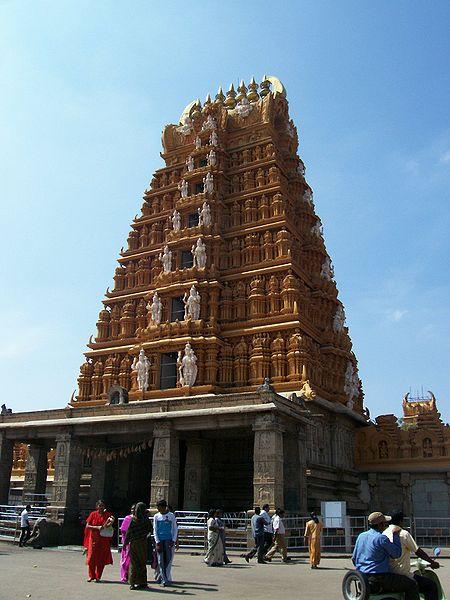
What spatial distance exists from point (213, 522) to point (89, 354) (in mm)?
23270

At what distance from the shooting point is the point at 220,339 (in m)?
34.1

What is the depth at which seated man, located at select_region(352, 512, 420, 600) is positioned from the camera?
771 centimetres

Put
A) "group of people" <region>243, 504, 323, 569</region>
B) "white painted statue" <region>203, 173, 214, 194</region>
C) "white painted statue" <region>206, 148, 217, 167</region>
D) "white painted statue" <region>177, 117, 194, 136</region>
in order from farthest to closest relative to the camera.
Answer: "white painted statue" <region>177, 117, 194, 136</region> → "white painted statue" <region>206, 148, 217, 167</region> → "white painted statue" <region>203, 173, 214, 194</region> → "group of people" <region>243, 504, 323, 569</region>

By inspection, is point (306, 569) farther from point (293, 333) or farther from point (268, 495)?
point (293, 333)

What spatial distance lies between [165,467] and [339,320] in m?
17.4

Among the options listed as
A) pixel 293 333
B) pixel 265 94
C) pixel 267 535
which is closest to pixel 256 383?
pixel 293 333

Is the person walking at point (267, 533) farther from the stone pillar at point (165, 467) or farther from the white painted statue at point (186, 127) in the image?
the white painted statue at point (186, 127)

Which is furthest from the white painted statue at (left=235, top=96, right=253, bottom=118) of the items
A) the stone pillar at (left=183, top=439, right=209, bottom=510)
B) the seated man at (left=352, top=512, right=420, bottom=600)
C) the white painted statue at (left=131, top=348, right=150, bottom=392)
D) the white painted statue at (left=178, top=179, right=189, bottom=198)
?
the seated man at (left=352, top=512, right=420, bottom=600)

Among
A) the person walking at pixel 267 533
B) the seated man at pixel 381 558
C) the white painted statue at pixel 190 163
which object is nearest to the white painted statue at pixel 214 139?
the white painted statue at pixel 190 163

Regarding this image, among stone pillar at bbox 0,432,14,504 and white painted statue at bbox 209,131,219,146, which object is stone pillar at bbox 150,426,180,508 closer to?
stone pillar at bbox 0,432,14,504

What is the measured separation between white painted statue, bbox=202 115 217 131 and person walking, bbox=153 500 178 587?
109 feet

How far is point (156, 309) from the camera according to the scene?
3647cm

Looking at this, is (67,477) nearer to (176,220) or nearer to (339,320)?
(176,220)

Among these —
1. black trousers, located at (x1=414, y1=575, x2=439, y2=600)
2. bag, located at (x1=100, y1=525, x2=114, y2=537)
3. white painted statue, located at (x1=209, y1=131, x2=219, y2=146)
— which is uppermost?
white painted statue, located at (x1=209, y1=131, x2=219, y2=146)
